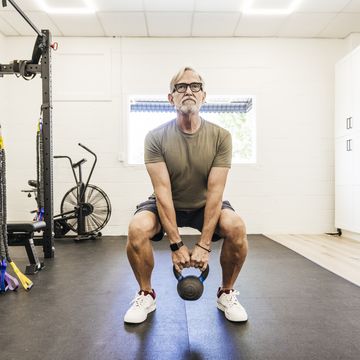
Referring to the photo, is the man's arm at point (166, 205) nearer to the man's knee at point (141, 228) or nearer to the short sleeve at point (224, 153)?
the man's knee at point (141, 228)

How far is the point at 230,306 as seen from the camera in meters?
1.66

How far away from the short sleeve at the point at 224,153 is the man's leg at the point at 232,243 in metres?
0.25

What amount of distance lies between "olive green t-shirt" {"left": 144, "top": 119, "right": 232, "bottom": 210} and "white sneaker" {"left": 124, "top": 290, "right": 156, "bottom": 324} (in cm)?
48

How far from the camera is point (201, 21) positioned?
4.41 m

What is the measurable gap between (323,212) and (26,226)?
13.1 ft

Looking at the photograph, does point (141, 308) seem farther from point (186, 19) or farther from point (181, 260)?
point (186, 19)

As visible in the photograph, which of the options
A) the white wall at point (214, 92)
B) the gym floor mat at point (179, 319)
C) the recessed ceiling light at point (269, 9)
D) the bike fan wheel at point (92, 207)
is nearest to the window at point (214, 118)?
the white wall at point (214, 92)

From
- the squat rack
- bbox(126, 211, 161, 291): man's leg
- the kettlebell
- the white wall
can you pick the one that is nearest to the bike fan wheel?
the white wall

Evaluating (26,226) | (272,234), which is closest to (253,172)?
(272,234)

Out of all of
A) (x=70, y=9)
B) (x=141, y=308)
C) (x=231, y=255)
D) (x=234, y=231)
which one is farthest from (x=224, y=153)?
(x=70, y=9)

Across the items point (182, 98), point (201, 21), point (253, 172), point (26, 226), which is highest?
point (201, 21)

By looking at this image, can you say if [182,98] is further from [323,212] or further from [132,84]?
[323,212]

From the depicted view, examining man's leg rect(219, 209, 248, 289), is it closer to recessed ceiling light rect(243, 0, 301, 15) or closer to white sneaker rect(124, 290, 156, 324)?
white sneaker rect(124, 290, 156, 324)

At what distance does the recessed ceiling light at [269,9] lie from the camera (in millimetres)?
4016
